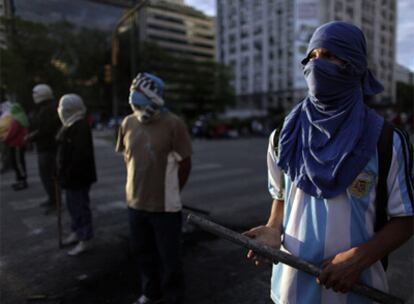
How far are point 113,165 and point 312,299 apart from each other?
34.8 feet

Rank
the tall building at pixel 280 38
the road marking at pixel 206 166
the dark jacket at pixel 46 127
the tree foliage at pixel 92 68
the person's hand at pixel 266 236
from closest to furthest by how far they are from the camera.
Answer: the person's hand at pixel 266 236
the dark jacket at pixel 46 127
the road marking at pixel 206 166
the tree foliage at pixel 92 68
the tall building at pixel 280 38

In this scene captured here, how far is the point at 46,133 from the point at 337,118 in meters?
5.54

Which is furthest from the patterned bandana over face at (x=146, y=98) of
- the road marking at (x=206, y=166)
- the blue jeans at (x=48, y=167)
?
the road marking at (x=206, y=166)

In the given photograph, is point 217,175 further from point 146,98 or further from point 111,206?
point 146,98

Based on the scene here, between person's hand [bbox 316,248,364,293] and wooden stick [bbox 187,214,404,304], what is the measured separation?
0.02 m

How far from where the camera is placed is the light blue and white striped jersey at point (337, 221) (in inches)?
55.6

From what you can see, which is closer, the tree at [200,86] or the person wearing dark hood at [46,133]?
the person wearing dark hood at [46,133]

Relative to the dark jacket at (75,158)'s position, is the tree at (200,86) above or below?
above

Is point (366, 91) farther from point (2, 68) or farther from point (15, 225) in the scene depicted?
point (2, 68)

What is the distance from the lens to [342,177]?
140 cm

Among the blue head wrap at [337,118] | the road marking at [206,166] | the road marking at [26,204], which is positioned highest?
the blue head wrap at [337,118]

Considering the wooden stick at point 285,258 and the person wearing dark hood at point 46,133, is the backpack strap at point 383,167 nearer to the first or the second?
the wooden stick at point 285,258

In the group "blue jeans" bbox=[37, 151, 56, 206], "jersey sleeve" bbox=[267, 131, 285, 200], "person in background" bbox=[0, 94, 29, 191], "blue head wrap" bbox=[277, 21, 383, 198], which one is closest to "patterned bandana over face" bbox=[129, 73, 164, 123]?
"jersey sleeve" bbox=[267, 131, 285, 200]

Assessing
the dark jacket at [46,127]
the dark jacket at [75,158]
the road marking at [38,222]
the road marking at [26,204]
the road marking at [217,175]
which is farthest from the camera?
the road marking at [217,175]
